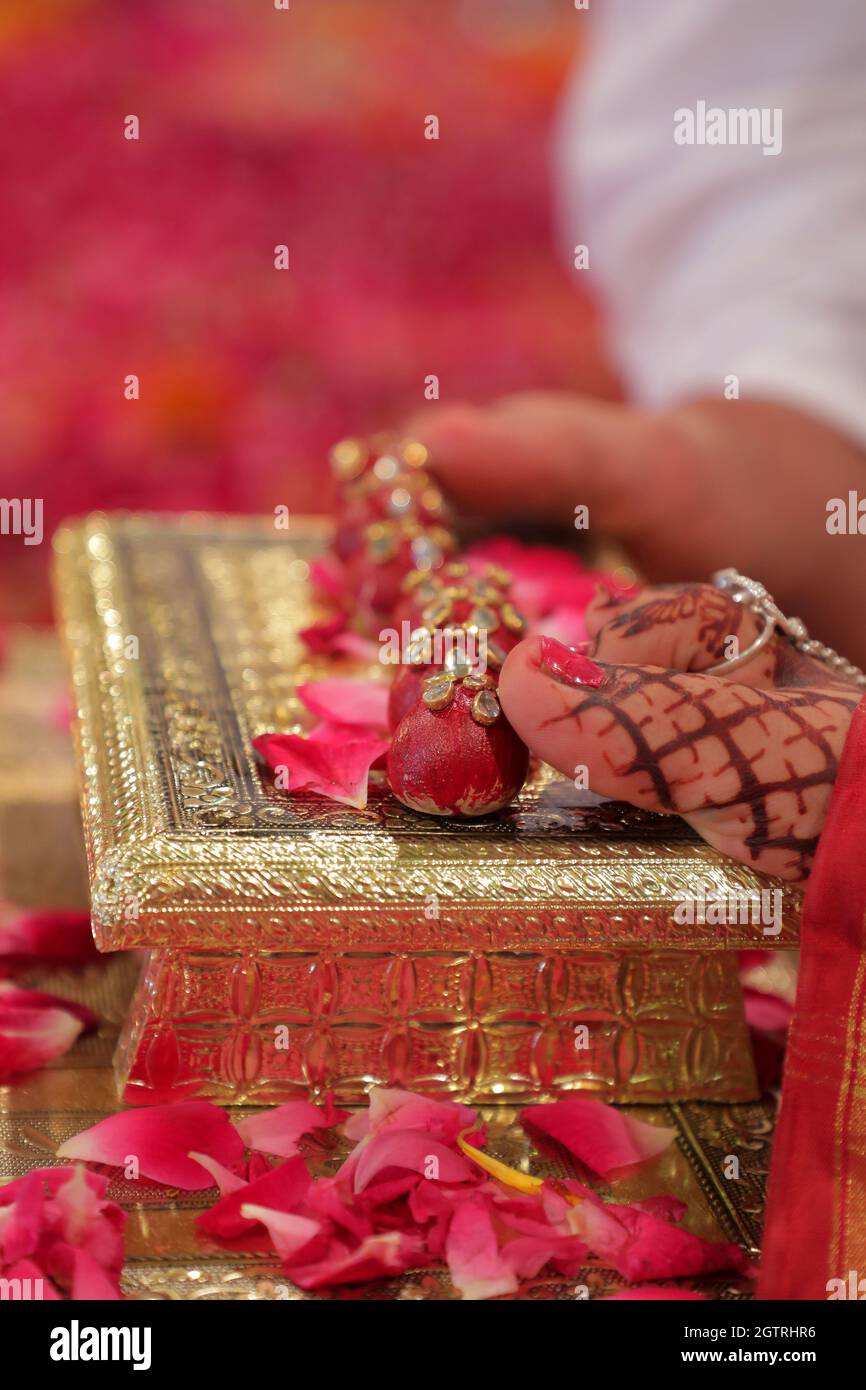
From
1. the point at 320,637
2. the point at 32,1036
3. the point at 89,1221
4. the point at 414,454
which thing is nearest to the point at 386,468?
the point at 414,454

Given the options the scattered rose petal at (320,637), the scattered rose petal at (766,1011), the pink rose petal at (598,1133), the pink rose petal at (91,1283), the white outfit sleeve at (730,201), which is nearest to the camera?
the pink rose petal at (91,1283)

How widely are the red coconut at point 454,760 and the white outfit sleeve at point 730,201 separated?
596 millimetres

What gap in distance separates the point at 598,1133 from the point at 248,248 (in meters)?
1.80

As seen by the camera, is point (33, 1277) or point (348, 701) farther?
point (348, 701)

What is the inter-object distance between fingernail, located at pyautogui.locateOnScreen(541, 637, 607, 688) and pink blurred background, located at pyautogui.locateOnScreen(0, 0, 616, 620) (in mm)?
987

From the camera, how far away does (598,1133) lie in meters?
0.79

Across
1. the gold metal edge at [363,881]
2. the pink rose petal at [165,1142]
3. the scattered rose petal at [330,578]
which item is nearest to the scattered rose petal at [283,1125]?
the pink rose petal at [165,1142]

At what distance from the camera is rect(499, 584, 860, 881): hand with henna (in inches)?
28.0

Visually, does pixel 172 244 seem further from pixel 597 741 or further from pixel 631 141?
pixel 597 741

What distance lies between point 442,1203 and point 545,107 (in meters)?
2.41

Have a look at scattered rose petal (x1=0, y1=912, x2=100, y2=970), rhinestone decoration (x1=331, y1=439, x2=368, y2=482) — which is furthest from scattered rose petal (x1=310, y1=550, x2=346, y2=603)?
scattered rose petal (x1=0, y1=912, x2=100, y2=970)

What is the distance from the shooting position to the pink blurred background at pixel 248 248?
1.88m

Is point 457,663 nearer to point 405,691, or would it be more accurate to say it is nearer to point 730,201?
point 405,691

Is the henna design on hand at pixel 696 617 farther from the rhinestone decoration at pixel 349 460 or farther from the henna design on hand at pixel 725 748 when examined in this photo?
Result: the rhinestone decoration at pixel 349 460
